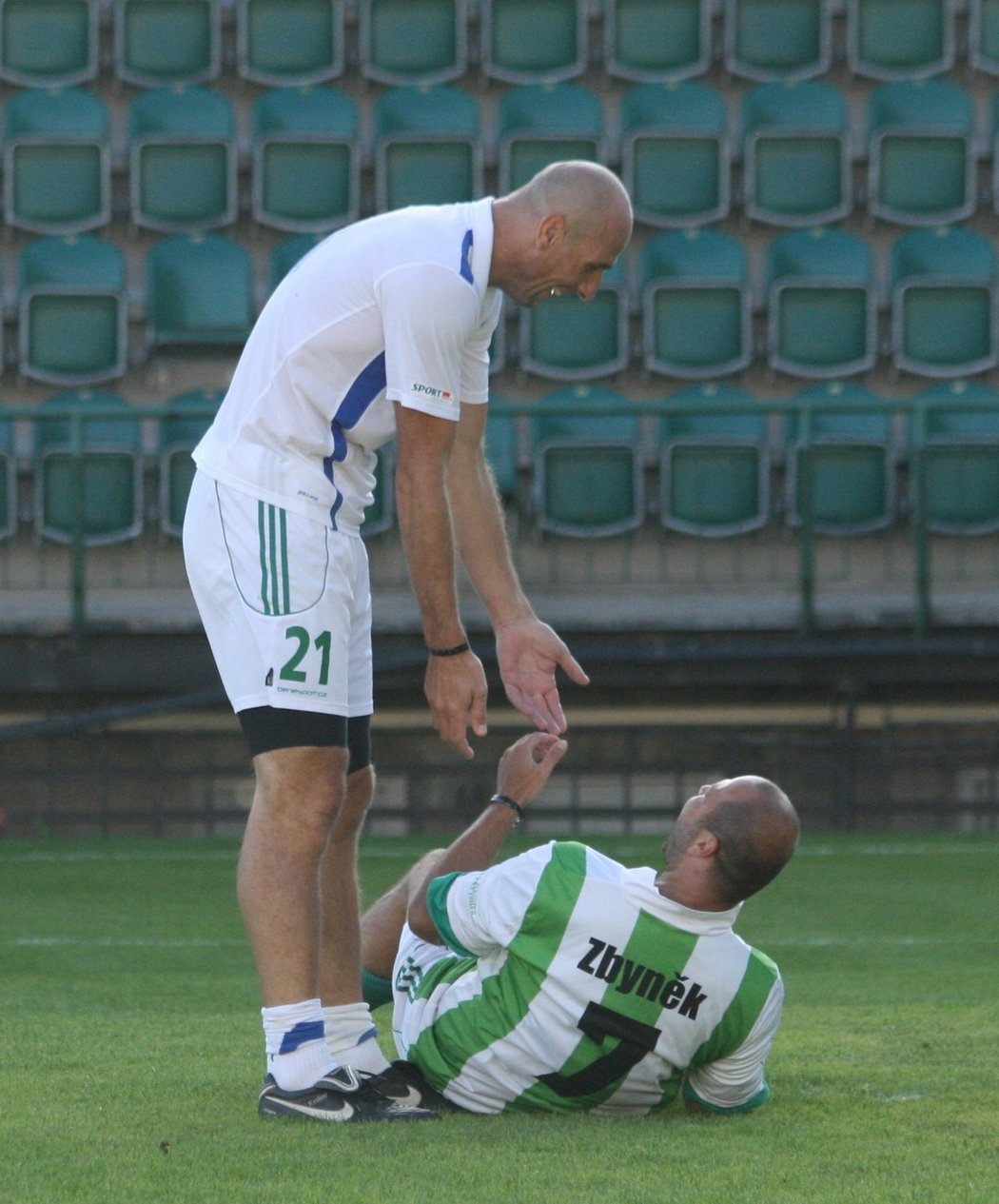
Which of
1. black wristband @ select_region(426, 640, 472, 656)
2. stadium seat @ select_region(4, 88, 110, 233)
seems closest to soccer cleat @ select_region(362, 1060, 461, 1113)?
black wristband @ select_region(426, 640, 472, 656)

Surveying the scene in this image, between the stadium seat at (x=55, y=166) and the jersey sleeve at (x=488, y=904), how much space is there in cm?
828

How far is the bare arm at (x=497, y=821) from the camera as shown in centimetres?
320

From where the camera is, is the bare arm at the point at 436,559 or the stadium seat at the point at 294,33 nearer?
the bare arm at the point at 436,559

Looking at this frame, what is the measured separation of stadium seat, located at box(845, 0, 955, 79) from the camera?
35.6 feet

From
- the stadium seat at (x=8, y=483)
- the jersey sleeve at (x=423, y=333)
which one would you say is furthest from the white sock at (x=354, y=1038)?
the stadium seat at (x=8, y=483)

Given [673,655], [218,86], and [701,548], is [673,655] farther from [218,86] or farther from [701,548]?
[218,86]

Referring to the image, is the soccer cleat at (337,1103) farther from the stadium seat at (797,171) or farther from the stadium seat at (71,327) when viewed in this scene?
the stadium seat at (797,171)

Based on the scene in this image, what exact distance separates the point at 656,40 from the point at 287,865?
877 cm

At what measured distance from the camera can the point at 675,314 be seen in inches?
403

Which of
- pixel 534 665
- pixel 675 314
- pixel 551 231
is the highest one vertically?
pixel 551 231

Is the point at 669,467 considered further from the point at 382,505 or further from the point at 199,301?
the point at 199,301

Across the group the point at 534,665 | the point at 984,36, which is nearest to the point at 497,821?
the point at 534,665

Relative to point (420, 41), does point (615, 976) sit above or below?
below

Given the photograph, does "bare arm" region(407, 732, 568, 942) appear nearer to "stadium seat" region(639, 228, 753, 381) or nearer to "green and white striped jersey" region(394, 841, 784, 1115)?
"green and white striped jersey" region(394, 841, 784, 1115)
